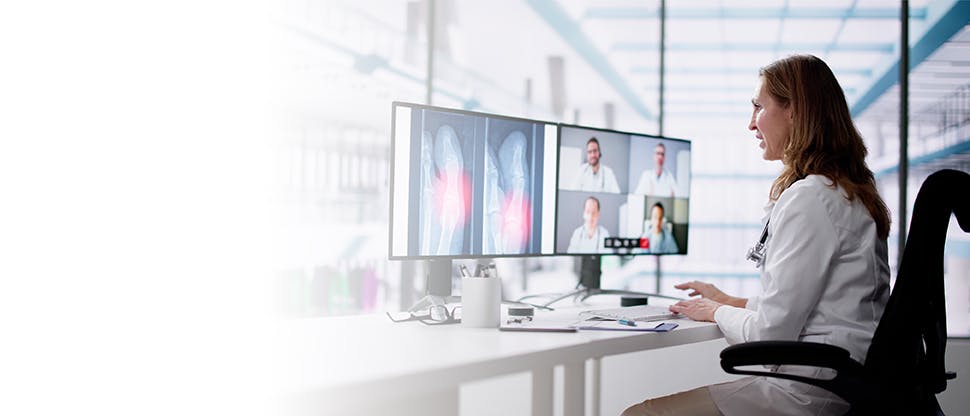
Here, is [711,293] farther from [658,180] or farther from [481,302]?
[481,302]

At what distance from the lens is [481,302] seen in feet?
5.16

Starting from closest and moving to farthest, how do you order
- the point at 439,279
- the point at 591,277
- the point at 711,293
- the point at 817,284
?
the point at 817,284
the point at 439,279
the point at 711,293
the point at 591,277

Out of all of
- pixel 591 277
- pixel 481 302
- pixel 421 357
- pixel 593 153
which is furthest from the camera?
pixel 591 277

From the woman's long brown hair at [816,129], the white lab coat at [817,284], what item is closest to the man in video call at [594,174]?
the woman's long brown hair at [816,129]

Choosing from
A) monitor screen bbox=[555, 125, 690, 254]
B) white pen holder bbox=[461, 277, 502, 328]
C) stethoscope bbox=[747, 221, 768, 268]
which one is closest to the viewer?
white pen holder bbox=[461, 277, 502, 328]

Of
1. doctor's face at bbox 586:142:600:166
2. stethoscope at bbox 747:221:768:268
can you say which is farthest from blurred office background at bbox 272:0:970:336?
stethoscope at bbox 747:221:768:268

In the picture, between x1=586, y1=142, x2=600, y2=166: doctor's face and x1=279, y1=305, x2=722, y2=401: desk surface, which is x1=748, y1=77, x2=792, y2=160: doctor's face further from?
x1=586, y1=142, x2=600, y2=166: doctor's face

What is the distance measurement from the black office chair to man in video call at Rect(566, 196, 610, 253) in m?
0.88

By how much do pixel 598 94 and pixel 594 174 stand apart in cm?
146

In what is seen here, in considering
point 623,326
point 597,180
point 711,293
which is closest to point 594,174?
point 597,180

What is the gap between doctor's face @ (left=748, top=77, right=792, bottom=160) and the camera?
1.71 m

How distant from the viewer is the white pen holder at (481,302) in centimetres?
157

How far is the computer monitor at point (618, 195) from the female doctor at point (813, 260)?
0.62 m

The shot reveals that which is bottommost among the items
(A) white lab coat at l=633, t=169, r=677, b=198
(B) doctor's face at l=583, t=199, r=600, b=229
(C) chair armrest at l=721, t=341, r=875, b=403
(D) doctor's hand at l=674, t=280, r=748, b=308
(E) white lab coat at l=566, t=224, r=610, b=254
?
(C) chair armrest at l=721, t=341, r=875, b=403
